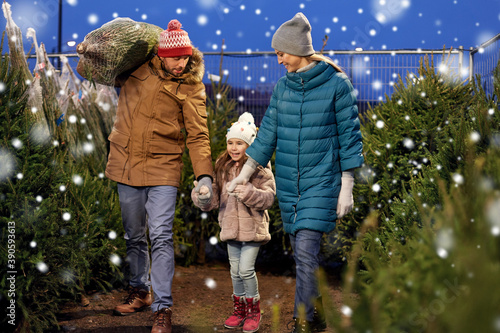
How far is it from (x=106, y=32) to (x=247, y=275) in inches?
86.4

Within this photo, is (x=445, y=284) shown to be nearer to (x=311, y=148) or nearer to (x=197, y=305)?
(x=311, y=148)

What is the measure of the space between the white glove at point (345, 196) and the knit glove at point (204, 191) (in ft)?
3.39

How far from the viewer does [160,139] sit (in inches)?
175

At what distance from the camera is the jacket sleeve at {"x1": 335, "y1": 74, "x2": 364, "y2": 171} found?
3834 mm

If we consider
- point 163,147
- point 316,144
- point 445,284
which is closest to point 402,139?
point 316,144

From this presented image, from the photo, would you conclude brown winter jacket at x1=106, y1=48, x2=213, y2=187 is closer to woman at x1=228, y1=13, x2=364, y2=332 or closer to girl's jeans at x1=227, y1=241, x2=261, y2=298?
girl's jeans at x1=227, y1=241, x2=261, y2=298

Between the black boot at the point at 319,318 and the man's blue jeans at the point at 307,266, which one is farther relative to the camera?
the black boot at the point at 319,318

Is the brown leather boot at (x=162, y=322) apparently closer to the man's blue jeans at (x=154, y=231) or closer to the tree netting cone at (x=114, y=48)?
the man's blue jeans at (x=154, y=231)

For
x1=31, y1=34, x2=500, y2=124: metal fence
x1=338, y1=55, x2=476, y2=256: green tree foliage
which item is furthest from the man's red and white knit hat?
x1=31, y1=34, x2=500, y2=124: metal fence

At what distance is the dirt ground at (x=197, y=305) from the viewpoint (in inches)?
176

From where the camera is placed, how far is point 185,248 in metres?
6.89

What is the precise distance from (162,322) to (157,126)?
153 centimetres

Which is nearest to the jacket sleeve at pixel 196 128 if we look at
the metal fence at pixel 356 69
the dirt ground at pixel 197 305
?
the dirt ground at pixel 197 305

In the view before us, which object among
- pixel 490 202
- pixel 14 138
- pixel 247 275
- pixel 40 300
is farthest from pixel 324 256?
pixel 490 202
